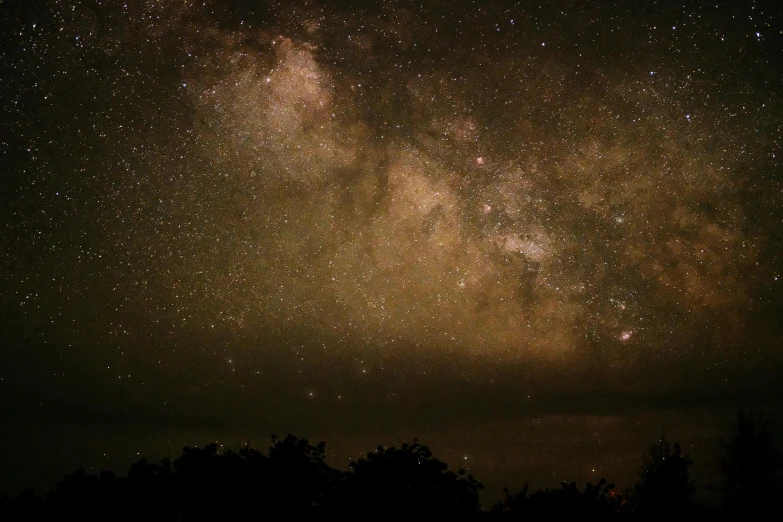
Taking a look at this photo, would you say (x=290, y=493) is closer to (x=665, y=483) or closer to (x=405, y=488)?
(x=405, y=488)

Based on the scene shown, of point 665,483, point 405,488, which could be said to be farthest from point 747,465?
point 405,488

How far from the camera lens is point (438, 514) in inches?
581

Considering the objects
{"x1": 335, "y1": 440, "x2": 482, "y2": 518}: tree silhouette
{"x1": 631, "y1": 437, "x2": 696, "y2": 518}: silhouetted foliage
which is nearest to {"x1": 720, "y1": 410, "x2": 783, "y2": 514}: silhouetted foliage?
{"x1": 631, "y1": 437, "x2": 696, "y2": 518}: silhouetted foliage

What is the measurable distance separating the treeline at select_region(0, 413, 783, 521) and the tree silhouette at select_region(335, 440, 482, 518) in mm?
26

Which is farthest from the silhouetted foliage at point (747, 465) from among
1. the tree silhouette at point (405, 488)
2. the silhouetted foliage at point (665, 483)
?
the tree silhouette at point (405, 488)

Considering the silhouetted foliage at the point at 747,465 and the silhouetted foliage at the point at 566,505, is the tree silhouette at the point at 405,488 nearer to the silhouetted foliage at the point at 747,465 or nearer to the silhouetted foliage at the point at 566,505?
the silhouetted foliage at the point at 566,505

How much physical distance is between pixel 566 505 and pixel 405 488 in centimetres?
405

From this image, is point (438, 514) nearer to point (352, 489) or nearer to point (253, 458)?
point (352, 489)

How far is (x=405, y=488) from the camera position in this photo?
611 inches

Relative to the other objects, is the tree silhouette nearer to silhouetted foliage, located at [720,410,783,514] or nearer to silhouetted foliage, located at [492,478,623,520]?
silhouetted foliage, located at [492,478,623,520]

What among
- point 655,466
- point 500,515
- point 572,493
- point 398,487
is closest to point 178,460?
point 398,487

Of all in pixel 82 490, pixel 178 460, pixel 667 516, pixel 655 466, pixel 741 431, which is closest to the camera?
pixel 82 490

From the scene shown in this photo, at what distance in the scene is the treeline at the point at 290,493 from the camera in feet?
40.4

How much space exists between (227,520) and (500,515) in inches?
279
